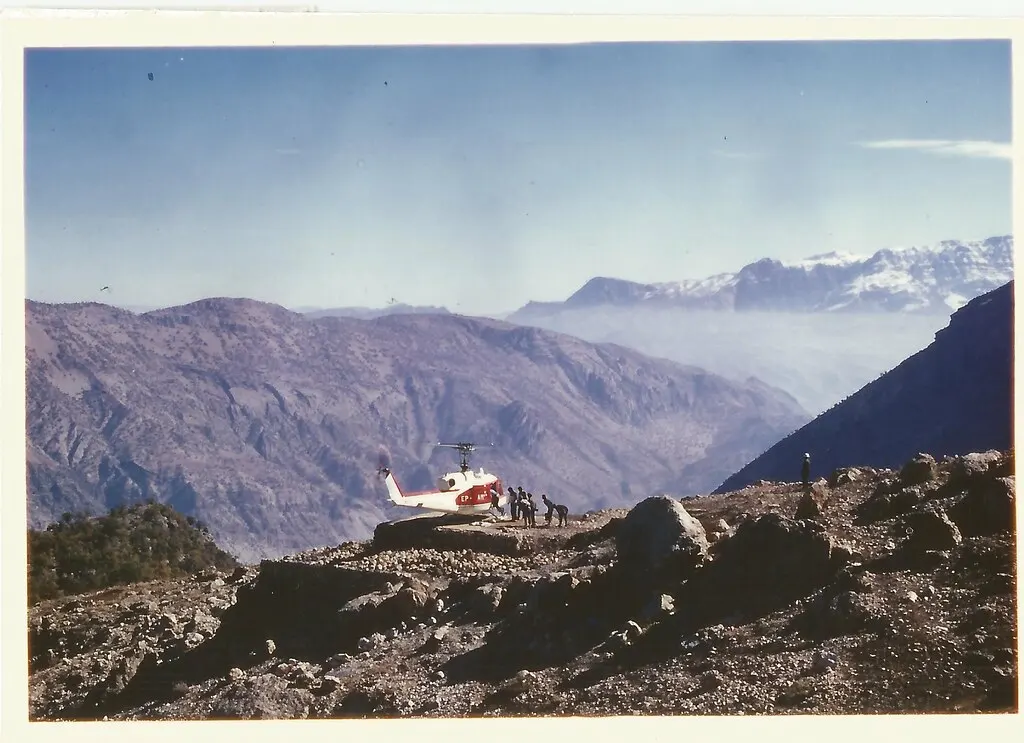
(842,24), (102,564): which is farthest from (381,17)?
(102,564)

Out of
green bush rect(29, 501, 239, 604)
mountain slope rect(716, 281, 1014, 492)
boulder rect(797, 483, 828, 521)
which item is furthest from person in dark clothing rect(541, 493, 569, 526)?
mountain slope rect(716, 281, 1014, 492)

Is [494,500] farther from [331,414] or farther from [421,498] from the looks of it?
[331,414]

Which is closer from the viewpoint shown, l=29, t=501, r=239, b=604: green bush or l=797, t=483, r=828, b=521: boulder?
l=797, t=483, r=828, b=521: boulder

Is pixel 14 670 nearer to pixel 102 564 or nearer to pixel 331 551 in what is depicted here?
pixel 331 551

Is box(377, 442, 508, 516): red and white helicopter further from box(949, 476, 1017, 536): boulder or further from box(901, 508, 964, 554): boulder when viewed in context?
box(949, 476, 1017, 536): boulder

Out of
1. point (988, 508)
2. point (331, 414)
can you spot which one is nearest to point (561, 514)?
point (988, 508)

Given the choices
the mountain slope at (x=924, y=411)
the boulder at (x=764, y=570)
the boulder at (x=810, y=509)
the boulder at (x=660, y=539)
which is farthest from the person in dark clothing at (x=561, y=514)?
the mountain slope at (x=924, y=411)

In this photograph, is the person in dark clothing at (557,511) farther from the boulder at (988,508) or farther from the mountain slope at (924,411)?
the mountain slope at (924,411)
